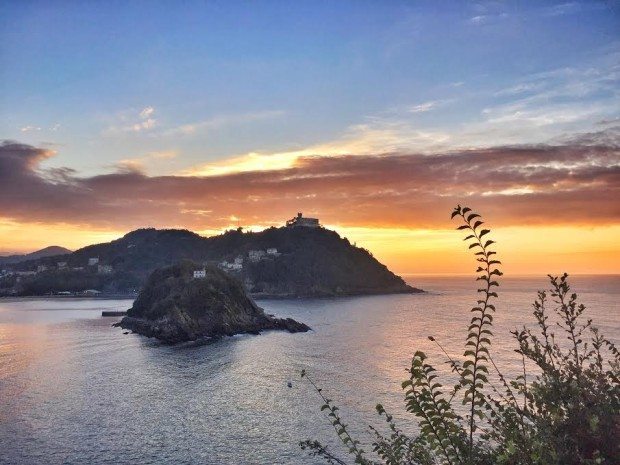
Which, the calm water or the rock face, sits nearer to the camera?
the calm water

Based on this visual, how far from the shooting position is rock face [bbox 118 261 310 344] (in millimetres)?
105062

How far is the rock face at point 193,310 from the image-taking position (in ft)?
345

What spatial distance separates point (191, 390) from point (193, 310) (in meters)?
58.0

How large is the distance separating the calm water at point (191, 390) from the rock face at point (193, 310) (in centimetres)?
735

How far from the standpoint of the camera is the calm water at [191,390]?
38406mm

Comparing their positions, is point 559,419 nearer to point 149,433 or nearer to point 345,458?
point 345,458

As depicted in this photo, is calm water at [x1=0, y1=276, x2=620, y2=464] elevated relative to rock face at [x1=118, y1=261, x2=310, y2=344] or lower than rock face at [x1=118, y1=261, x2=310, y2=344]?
lower

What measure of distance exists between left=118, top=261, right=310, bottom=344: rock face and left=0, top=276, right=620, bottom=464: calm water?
7345mm

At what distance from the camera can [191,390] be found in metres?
56.8

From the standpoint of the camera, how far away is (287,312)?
523 ft

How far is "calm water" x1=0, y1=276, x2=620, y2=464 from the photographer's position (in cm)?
3841

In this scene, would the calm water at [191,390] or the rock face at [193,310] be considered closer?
the calm water at [191,390]

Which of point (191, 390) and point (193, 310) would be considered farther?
point (193, 310)

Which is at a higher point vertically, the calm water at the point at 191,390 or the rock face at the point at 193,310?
the rock face at the point at 193,310
